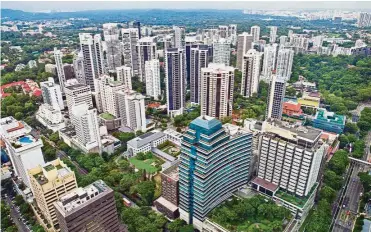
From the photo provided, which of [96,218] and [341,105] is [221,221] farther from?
[341,105]

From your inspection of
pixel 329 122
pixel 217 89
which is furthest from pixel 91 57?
pixel 329 122

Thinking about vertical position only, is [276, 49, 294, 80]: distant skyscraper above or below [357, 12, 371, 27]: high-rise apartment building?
below

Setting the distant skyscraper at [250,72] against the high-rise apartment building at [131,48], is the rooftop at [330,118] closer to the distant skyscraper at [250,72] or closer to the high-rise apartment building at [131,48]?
the distant skyscraper at [250,72]

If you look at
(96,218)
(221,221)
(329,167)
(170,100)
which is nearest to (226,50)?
(170,100)

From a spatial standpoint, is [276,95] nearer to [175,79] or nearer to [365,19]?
[175,79]

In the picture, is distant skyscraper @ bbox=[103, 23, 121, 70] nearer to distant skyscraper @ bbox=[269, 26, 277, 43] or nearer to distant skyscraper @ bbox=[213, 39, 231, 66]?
distant skyscraper @ bbox=[213, 39, 231, 66]

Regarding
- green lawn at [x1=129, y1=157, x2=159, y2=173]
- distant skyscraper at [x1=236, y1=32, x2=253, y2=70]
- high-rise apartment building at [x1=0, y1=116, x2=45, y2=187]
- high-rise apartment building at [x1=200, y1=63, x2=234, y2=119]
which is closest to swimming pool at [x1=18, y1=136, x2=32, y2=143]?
high-rise apartment building at [x1=0, y1=116, x2=45, y2=187]

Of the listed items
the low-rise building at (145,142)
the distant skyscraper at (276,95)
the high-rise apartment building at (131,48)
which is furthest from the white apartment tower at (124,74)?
the distant skyscraper at (276,95)
